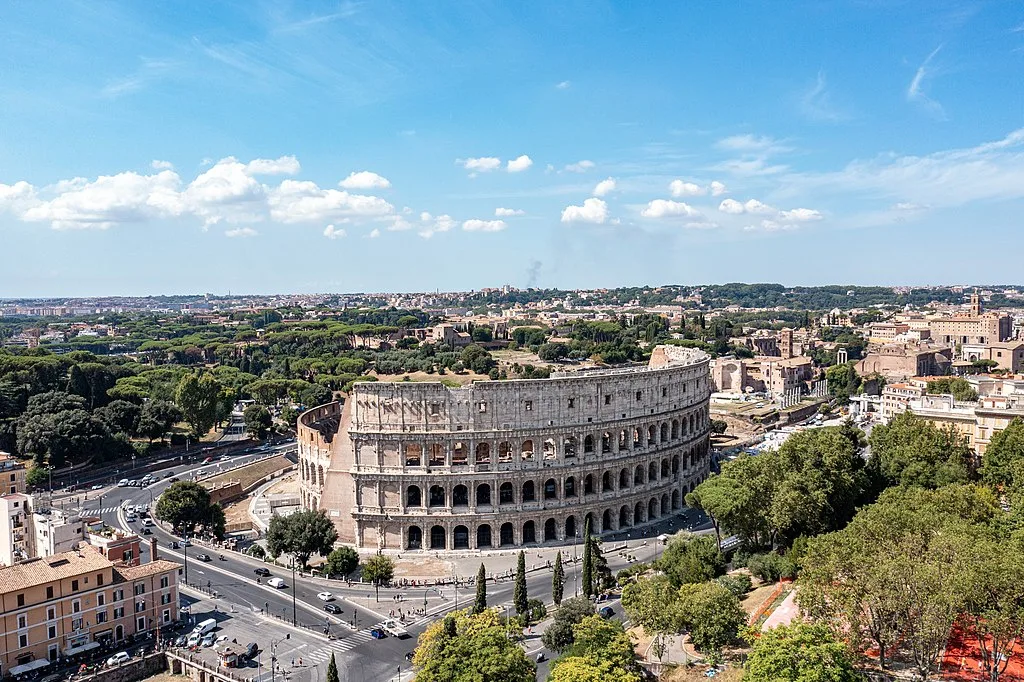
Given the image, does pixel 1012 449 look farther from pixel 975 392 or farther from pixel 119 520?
pixel 119 520

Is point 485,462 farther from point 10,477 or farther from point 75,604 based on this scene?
point 10,477

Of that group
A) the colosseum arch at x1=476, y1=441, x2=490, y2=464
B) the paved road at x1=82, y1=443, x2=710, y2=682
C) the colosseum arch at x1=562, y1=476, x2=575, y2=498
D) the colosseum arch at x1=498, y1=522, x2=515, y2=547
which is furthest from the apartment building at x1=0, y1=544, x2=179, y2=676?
the colosseum arch at x1=562, y1=476, x2=575, y2=498

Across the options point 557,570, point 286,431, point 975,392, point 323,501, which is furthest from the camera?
point 286,431

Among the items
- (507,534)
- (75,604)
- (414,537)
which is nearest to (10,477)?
(75,604)

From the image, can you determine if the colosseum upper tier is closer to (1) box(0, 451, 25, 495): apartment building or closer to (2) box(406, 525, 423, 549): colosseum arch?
(2) box(406, 525, 423, 549): colosseum arch

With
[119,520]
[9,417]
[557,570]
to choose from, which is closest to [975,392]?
[557,570]

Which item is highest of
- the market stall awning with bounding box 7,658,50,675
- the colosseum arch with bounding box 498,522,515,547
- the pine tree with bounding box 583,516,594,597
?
the pine tree with bounding box 583,516,594,597
